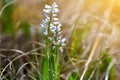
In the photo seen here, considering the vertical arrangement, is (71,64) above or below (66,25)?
below

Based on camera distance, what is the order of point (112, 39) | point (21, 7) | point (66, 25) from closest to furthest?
point (112, 39), point (66, 25), point (21, 7)

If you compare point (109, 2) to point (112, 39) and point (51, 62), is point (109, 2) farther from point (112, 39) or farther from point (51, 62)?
point (51, 62)

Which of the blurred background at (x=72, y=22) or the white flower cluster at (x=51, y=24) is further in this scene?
the blurred background at (x=72, y=22)

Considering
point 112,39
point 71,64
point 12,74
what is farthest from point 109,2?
point 12,74

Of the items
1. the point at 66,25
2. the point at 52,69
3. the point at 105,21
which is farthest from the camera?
the point at 66,25

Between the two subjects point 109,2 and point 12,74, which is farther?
point 109,2

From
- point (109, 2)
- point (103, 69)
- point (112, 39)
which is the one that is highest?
point (109, 2)

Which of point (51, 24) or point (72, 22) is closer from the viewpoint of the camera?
point (51, 24)

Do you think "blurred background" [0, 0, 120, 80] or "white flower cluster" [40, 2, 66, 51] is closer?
"white flower cluster" [40, 2, 66, 51]
